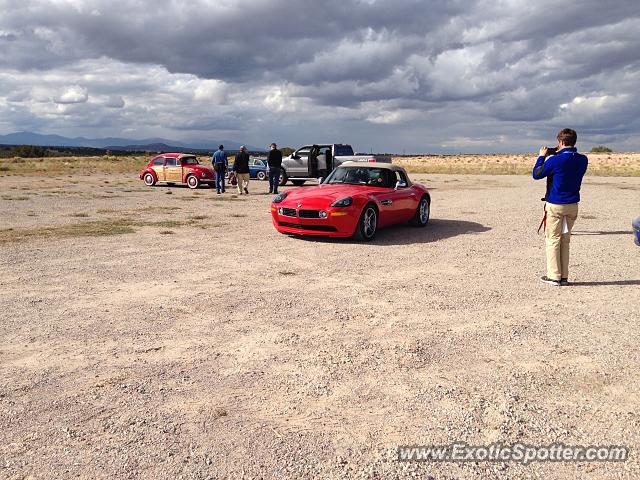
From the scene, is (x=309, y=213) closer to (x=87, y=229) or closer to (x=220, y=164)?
(x=87, y=229)

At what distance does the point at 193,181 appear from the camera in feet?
79.1

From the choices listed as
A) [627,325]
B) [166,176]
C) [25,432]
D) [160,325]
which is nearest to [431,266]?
[627,325]

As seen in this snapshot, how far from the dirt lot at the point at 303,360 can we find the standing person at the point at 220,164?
10951mm

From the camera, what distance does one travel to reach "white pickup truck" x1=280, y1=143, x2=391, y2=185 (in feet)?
70.9

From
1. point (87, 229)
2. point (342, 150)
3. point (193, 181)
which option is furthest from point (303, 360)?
point (342, 150)

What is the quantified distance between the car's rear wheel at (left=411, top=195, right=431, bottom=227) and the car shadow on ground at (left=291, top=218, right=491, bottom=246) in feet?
0.45

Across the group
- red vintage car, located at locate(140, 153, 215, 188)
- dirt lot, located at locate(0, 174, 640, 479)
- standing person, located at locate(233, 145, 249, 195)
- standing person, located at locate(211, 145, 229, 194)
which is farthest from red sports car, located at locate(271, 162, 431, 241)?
red vintage car, located at locate(140, 153, 215, 188)

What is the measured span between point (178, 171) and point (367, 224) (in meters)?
16.6

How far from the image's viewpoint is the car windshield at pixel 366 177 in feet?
35.6

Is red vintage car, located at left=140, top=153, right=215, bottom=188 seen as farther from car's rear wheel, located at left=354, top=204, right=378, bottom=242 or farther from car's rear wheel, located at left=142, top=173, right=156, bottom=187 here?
car's rear wheel, located at left=354, top=204, right=378, bottom=242

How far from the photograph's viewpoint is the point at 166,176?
24.9 metres

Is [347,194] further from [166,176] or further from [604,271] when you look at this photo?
[166,176]

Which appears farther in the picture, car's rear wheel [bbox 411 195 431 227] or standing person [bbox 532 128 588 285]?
car's rear wheel [bbox 411 195 431 227]

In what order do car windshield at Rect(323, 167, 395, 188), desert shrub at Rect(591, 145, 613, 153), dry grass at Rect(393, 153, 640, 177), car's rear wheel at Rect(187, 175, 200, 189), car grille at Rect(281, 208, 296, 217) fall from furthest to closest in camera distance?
desert shrub at Rect(591, 145, 613, 153) → dry grass at Rect(393, 153, 640, 177) → car's rear wheel at Rect(187, 175, 200, 189) → car windshield at Rect(323, 167, 395, 188) → car grille at Rect(281, 208, 296, 217)
